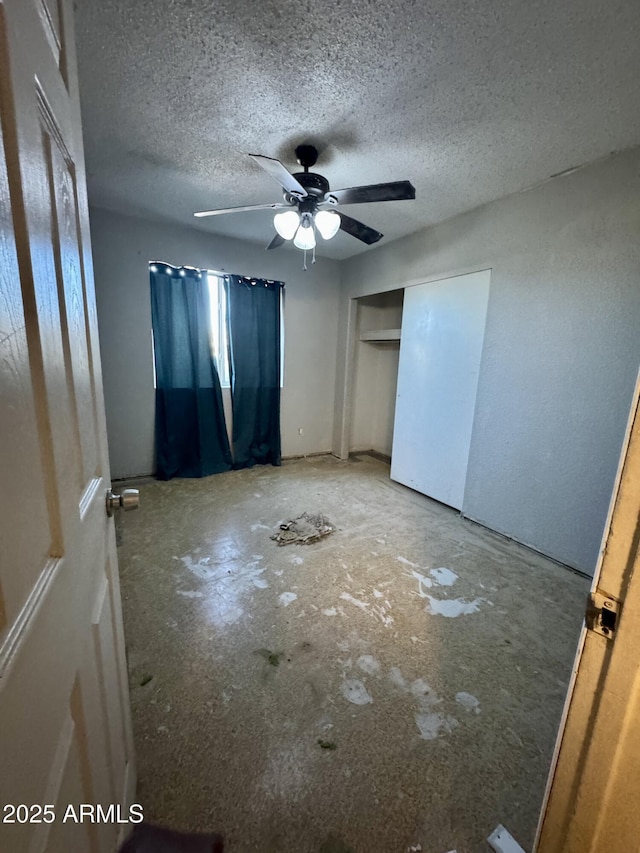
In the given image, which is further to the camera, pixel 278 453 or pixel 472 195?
pixel 278 453

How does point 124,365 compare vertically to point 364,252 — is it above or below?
below

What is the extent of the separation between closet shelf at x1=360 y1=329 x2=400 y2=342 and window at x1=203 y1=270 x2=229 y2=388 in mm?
1754

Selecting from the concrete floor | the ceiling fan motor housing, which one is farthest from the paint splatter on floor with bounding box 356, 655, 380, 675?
the ceiling fan motor housing

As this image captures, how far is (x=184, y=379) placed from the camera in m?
3.55

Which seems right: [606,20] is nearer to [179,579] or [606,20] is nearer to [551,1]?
[551,1]

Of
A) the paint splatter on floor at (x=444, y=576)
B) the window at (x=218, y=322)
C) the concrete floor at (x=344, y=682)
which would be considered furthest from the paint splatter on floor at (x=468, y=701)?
the window at (x=218, y=322)

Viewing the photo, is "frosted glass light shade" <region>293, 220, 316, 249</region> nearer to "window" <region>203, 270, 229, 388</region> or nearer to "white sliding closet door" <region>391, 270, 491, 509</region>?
"white sliding closet door" <region>391, 270, 491, 509</region>

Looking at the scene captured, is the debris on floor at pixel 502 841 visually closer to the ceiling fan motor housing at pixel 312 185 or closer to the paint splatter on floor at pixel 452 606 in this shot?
the paint splatter on floor at pixel 452 606

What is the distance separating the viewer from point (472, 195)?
2.52 m

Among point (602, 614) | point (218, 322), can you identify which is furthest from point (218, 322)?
point (602, 614)

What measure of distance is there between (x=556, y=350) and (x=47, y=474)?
2.76 m

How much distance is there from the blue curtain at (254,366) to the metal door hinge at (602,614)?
367 centimetres

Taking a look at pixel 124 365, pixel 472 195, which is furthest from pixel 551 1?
pixel 124 365

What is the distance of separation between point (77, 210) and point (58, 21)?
1.05 feet
